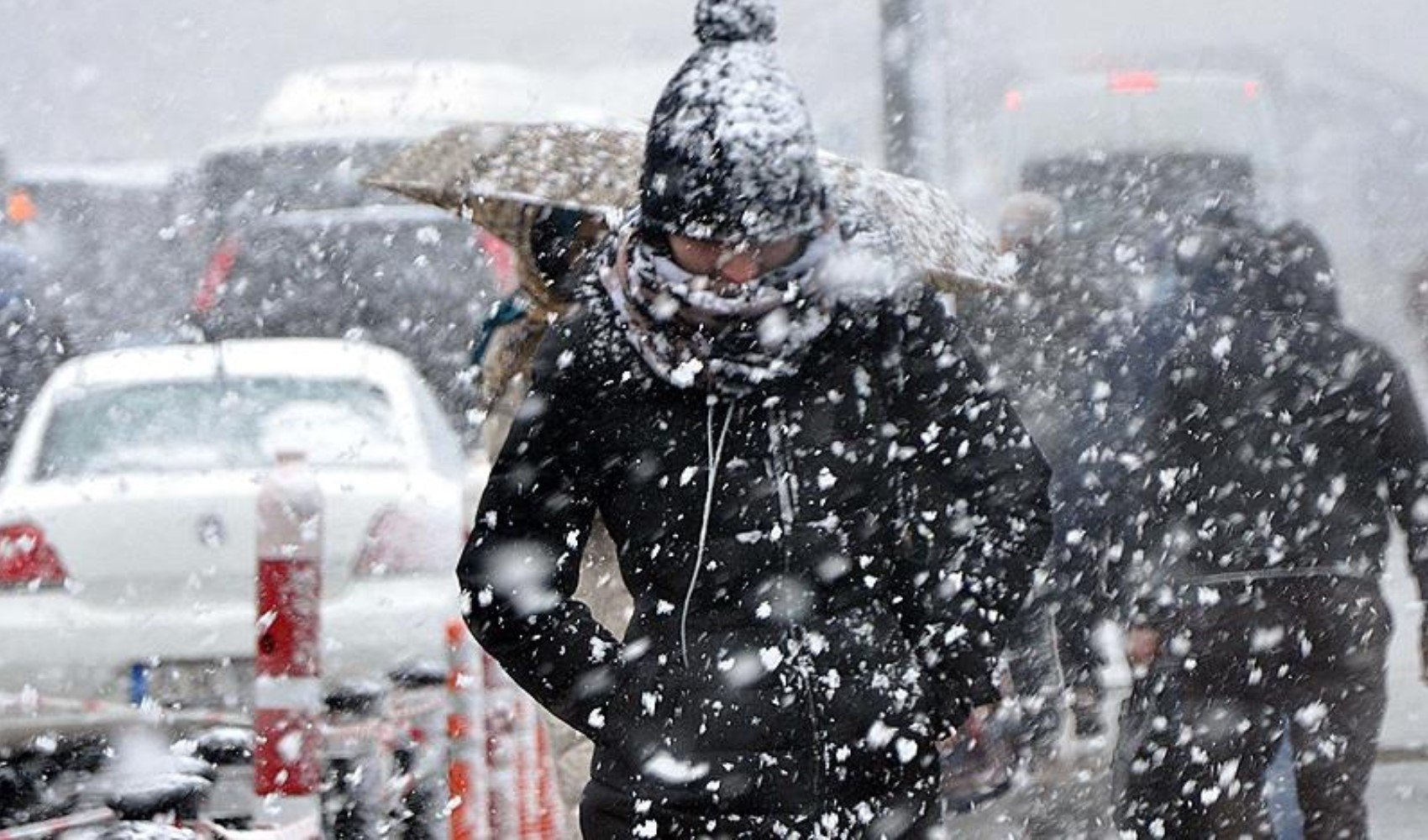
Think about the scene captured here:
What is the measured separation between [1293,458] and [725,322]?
80.7 inches

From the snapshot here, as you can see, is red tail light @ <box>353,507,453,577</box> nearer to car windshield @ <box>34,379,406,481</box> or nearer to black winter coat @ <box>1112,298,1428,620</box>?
car windshield @ <box>34,379,406,481</box>

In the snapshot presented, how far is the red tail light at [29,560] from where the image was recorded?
333 inches

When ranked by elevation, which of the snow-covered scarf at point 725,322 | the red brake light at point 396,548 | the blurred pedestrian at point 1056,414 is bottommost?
the red brake light at point 396,548

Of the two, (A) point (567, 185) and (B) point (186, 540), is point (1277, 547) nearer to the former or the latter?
(A) point (567, 185)

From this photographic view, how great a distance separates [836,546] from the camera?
3.55 metres

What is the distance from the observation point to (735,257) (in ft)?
11.8

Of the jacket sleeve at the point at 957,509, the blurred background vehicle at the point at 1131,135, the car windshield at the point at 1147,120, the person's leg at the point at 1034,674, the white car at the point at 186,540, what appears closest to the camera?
the jacket sleeve at the point at 957,509

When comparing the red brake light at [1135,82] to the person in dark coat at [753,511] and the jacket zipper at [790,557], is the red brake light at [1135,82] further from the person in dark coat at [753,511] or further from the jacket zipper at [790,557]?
the jacket zipper at [790,557]

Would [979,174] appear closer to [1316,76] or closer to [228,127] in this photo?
[1316,76]

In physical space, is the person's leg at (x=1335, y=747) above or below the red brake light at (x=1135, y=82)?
above

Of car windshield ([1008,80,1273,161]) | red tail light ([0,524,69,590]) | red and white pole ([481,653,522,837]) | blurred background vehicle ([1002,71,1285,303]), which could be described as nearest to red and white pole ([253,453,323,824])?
red and white pole ([481,653,522,837])

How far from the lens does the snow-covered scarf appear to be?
353 centimetres

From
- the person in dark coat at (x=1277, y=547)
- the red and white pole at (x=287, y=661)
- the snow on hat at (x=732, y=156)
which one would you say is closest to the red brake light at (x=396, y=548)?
the red and white pole at (x=287, y=661)

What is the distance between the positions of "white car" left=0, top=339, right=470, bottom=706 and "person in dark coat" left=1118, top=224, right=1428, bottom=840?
330cm
